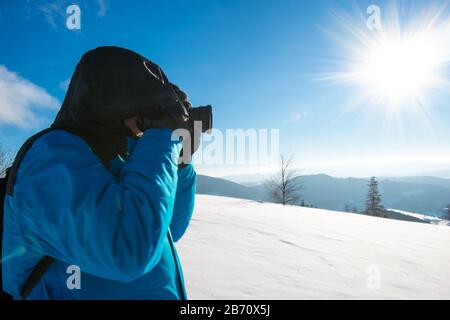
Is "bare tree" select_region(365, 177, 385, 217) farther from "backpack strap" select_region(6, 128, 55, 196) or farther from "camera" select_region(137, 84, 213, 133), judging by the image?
"backpack strap" select_region(6, 128, 55, 196)

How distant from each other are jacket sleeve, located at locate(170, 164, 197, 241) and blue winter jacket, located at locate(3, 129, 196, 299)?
16.9 inches

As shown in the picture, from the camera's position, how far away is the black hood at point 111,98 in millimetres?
881

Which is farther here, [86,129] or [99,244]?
[86,129]

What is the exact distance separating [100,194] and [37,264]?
36cm

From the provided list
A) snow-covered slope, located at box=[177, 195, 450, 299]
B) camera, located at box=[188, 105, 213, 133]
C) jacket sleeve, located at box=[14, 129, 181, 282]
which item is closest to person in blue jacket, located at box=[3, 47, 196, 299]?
jacket sleeve, located at box=[14, 129, 181, 282]

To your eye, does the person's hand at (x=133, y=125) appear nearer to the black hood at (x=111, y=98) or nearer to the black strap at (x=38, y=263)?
the black hood at (x=111, y=98)

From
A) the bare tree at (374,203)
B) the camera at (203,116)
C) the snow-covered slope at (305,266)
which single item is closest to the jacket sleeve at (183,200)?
the camera at (203,116)

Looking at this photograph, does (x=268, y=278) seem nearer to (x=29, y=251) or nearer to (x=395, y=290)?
(x=395, y=290)

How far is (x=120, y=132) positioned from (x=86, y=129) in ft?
0.39

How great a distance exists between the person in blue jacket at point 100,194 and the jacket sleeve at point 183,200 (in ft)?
0.79

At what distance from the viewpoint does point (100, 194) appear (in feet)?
2.19

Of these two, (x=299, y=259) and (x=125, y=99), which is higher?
(x=125, y=99)
